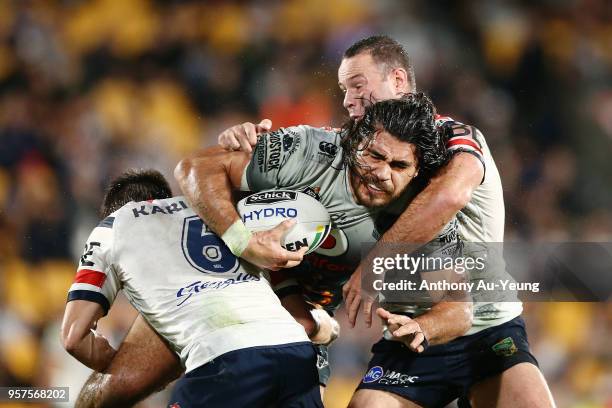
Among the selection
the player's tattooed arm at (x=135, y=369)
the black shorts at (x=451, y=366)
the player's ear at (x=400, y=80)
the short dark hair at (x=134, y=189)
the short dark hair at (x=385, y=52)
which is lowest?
the black shorts at (x=451, y=366)

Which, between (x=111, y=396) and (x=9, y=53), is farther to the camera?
(x=9, y=53)

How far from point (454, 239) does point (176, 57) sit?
4.20 meters

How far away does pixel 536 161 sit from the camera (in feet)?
19.5

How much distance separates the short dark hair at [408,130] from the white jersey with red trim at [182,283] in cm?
60

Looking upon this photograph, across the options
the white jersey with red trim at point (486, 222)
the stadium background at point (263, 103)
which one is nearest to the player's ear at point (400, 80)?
the white jersey with red trim at point (486, 222)

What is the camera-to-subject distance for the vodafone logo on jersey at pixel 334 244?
3043 millimetres

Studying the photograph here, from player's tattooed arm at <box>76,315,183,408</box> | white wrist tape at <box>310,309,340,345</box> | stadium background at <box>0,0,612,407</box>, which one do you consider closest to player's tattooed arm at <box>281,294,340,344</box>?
white wrist tape at <box>310,309,340,345</box>

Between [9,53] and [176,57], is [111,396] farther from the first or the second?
[9,53]

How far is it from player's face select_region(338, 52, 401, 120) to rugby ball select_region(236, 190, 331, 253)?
714 mm

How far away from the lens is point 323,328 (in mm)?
3430

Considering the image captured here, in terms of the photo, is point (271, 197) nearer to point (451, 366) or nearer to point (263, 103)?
point (451, 366)

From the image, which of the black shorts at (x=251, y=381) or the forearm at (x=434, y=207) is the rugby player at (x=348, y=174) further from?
the black shorts at (x=251, y=381)

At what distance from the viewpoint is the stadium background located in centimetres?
541

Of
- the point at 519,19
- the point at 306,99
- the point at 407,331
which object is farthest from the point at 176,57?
the point at 407,331
